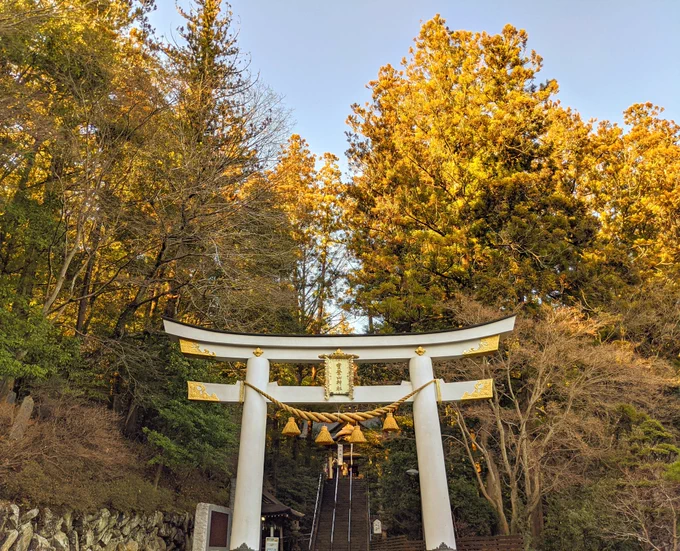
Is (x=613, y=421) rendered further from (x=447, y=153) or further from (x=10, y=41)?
(x=10, y=41)

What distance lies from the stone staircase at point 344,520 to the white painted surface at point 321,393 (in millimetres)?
7744

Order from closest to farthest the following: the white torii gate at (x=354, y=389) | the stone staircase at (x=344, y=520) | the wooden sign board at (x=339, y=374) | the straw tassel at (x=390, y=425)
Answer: the white torii gate at (x=354, y=389), the wooden sign board at (x=339, y=374), the straw tassel at (x=390, y=425), the stone staircase at (x=344, y=520)

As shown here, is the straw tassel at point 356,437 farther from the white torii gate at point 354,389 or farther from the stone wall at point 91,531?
the stone wall at point 91,531

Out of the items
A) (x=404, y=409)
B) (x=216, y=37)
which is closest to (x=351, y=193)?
(x=216, y=37)

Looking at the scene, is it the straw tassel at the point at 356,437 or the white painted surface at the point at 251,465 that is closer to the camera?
the white painted surface at the point at 251,465

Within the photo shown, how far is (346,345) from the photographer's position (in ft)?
32.2

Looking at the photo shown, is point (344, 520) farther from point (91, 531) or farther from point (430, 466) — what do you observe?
point (91, 531)

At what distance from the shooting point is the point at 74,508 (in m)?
8.68

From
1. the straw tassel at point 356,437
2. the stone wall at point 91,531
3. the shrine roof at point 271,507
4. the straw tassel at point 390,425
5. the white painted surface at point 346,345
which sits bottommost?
the stone wall at point 91,531

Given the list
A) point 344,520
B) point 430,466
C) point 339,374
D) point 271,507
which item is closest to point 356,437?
point 339,374

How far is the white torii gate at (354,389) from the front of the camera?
891 cm

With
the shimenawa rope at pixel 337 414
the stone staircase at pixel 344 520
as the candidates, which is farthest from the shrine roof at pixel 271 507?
the shimenawa rope at pixel 337 414

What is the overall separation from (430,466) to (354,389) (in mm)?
1841

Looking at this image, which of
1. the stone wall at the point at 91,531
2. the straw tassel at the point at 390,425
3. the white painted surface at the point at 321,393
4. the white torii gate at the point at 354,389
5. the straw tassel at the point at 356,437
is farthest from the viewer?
the straw tassel at the point at 390,425
